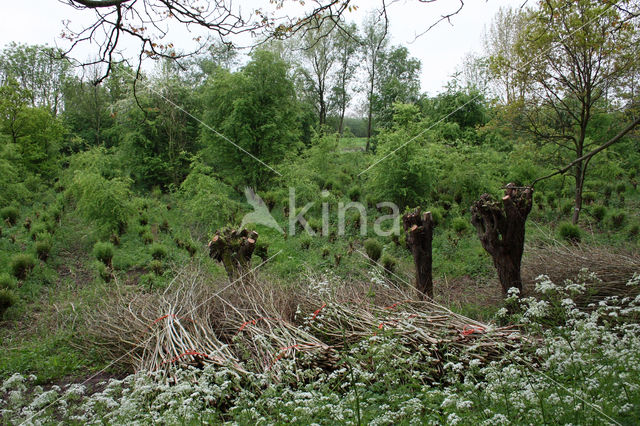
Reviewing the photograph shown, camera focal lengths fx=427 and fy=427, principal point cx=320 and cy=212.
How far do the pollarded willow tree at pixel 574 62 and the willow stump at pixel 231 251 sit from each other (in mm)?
5604

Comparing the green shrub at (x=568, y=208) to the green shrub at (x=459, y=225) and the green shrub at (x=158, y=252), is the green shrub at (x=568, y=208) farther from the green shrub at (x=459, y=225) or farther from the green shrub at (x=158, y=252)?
the green shrub at (x=158, y=252)

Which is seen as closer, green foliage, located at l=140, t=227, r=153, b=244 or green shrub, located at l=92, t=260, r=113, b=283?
green shrub, located at l=92, t=260, r=113, b=283

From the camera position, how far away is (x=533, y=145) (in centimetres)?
886

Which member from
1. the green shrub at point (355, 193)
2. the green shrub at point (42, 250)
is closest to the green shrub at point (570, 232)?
the green shrub at point (355, 193)

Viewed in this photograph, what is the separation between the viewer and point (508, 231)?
4.87 meters

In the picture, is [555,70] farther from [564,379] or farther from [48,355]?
[48,355]

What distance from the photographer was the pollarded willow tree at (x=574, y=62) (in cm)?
Answer: 731

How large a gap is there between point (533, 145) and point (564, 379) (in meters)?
7.28

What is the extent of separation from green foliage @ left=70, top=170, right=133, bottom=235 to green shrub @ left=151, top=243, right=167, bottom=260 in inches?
69.8

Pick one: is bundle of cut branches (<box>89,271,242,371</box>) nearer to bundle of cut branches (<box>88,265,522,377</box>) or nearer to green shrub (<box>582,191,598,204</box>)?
bundle of cut branches (<box>88,265,522,377</box>)

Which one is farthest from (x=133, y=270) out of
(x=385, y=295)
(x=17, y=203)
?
(x=17, y=203)

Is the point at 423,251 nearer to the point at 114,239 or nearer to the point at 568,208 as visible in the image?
the point at 568,208

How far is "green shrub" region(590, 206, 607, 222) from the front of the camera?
8.52 meters

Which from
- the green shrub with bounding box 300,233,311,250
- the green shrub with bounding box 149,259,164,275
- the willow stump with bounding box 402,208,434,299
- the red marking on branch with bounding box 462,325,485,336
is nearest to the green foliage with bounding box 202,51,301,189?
the green shrub with bounding box 300,233,311,250
